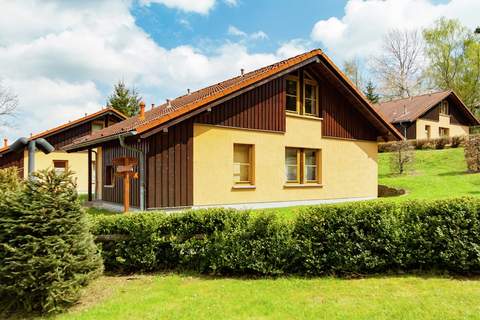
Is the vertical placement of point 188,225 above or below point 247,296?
above

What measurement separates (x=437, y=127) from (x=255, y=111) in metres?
27.0

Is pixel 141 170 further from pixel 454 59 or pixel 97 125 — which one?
pixel 454 59

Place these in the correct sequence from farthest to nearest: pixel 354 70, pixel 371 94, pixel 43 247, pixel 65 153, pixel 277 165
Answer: pixel 354 70 < pixel 371 94 < pixel 65 153 < pixel 277 165 < pixel 43 247

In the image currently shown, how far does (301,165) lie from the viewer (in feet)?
47.1

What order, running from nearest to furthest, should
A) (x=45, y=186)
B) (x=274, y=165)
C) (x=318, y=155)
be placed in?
1. (x=45, y=186)
2. (x=274, y=165)
3. (x=318, y=155)

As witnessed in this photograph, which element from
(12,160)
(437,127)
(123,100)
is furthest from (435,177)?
(123,100)

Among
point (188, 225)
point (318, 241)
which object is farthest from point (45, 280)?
point (318, 241)

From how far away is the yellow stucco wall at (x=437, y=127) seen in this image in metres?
31.1

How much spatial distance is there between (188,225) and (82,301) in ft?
6.74

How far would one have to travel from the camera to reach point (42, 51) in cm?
1396

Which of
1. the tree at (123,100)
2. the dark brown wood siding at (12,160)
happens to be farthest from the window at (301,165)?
the tree at (123,100)

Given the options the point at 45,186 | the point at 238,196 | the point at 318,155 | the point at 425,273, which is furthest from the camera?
the point at 318,155

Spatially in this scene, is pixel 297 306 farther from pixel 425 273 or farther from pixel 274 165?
pixel 274 165

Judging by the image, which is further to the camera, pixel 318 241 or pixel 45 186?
pixel 318 241
